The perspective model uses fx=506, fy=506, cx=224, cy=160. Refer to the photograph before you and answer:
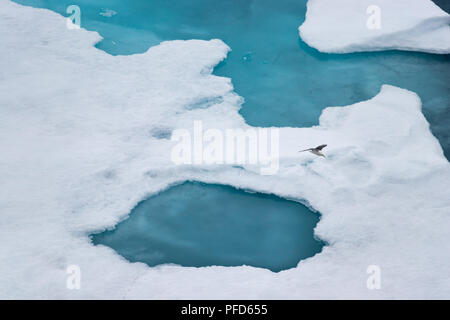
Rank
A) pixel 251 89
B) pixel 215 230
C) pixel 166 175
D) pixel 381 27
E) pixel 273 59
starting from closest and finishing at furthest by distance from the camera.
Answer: pixel 215 230
pixel 166 175
pixel 251 89
pixel 273 59
pixel 381 27

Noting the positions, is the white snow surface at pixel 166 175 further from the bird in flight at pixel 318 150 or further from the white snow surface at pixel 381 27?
the white snow surface at pixel 381 27

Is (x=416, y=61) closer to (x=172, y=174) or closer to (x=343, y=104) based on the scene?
(x=343, y=104)

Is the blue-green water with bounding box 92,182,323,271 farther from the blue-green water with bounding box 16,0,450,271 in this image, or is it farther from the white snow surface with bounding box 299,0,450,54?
the white snow surface with bounding box 299,0,450,54

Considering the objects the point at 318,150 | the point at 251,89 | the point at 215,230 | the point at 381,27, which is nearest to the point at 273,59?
the point at 251,89

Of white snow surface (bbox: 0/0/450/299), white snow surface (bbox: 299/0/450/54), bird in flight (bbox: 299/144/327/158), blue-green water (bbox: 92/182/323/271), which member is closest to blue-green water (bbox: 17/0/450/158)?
white snow surface (bbox: 299/0/450/54)

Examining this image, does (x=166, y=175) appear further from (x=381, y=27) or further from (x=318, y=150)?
(x=381, y=27)
